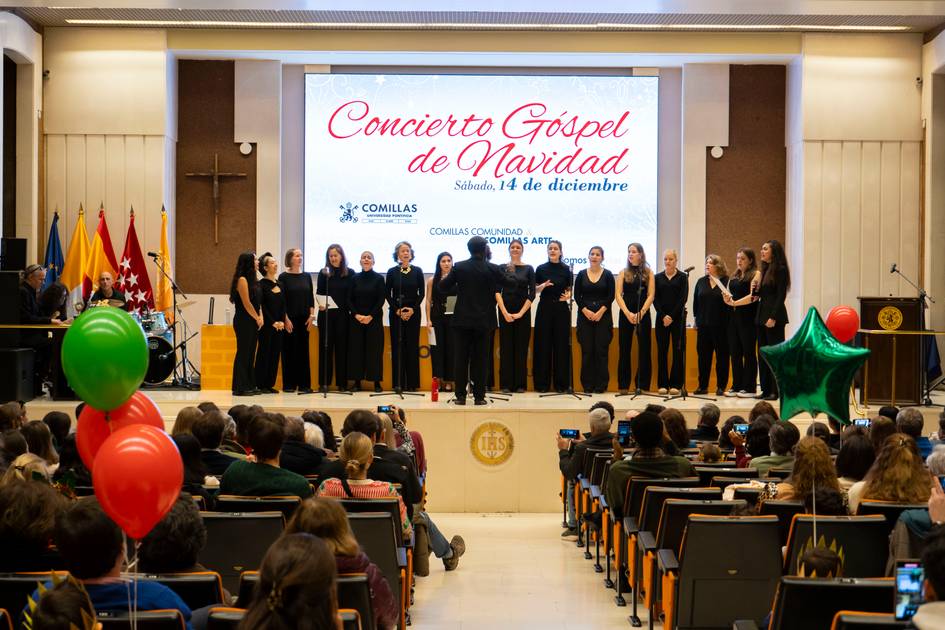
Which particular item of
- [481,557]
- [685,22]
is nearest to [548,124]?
[685,22]

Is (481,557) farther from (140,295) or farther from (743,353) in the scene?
(140,295)

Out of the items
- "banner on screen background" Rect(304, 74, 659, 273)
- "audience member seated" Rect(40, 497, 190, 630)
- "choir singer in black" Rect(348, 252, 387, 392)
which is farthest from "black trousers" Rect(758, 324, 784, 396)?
"audience member seated" Rect(40, 497, 190, 630)

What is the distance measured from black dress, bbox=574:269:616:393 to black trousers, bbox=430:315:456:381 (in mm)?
1312

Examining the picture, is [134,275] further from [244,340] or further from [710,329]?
[710,329]

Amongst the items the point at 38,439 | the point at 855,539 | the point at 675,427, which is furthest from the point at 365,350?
the point at 855,539

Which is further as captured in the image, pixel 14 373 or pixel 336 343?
pixel 336 343

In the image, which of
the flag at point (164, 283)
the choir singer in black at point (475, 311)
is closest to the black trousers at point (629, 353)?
the choir singer in black at point (475, 311)

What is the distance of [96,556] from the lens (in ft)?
9.73

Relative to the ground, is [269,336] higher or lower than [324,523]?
higher

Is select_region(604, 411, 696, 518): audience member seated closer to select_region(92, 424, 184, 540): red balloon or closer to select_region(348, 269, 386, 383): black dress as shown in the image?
select_region(92, 424, 184, 540): red balloon

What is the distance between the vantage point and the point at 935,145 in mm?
13406

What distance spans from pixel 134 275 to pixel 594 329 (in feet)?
17.7

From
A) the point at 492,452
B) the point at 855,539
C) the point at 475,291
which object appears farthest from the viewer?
the point at 475,291

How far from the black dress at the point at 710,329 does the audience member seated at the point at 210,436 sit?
6.78 m
